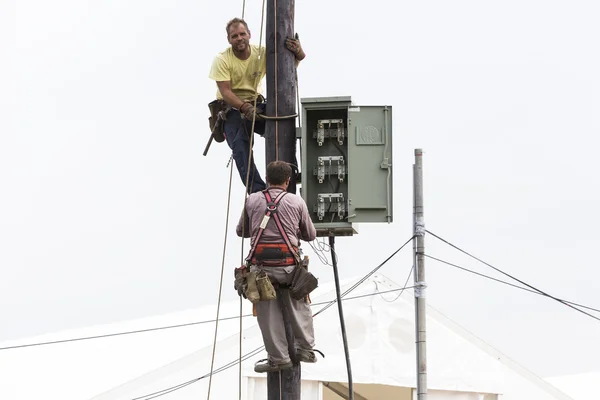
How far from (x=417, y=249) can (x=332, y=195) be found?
499 cm

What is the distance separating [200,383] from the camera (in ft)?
43.5

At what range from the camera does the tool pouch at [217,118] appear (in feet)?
29.0

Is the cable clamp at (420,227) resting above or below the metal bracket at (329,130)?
below

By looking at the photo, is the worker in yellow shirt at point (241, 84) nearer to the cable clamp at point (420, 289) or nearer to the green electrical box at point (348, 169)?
the green electrical box at point (348, 169)

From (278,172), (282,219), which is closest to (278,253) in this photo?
(282,219)

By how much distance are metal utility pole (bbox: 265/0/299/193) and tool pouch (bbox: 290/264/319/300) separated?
1.13 m

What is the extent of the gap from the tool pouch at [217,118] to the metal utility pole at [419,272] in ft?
15.4

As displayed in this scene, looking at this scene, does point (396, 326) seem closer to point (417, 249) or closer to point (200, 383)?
point (417, 249)

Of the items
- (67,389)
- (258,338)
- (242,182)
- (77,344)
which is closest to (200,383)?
(258,338)

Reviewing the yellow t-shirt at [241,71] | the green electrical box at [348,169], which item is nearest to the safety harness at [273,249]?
the green electrical box at [348,169]

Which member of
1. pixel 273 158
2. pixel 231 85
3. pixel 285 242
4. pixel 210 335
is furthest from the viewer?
pixel 210 335

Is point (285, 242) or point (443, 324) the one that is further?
point (443, 324)

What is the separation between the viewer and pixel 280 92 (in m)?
8.01

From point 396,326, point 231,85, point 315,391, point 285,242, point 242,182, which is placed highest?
point 231,85
